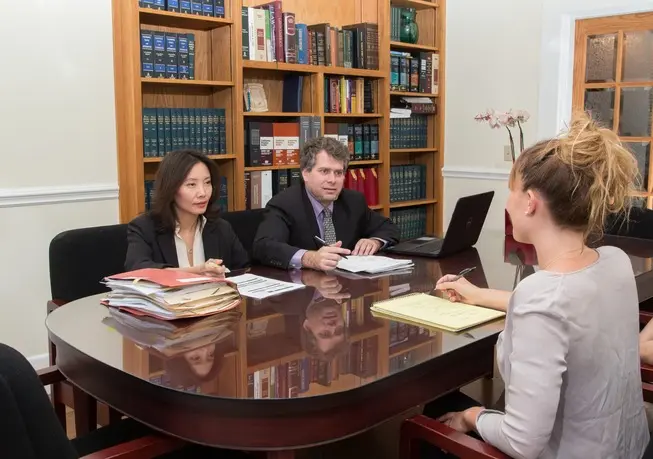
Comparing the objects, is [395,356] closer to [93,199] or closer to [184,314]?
[184,314]

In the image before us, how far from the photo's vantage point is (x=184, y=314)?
1787 mm

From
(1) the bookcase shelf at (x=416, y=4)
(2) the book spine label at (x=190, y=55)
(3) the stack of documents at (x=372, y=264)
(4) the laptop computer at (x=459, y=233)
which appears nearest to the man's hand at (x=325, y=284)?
(3) the stack of documents at (x=372, y=264)

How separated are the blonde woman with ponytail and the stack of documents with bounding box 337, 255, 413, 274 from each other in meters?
1.06

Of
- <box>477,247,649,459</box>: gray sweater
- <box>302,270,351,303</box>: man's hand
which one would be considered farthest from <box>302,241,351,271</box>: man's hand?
<box>477,247,649,459</box>: gray sweater

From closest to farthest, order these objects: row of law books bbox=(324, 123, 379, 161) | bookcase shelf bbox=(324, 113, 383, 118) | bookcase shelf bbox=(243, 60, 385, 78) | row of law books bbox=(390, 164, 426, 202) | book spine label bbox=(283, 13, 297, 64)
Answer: bookcase shelf bbox=(243, 60, 385, 78) → book spine label bbox=(283, 13, 297, 64) → bookcase shelf bbox=(324, 113, 383, 118) → row of law books bbox=(324, 123, 379, 161) → row of law books bbox=(390, 164, 426, 202)

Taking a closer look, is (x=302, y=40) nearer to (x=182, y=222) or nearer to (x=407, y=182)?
(x=407, y=182)

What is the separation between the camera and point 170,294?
5.96 ft

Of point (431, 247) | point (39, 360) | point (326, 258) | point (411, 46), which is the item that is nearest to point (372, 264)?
point (326, 258)

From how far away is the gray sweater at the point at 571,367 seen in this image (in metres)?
1.22

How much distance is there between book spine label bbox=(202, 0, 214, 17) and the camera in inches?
147

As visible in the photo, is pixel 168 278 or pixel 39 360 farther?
pixel 39 360

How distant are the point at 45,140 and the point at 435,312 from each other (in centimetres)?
233

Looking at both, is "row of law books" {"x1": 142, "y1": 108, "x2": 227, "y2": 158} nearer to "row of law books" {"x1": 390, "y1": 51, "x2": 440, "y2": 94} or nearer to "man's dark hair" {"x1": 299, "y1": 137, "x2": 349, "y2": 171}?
"man's dark hair" {"x1": 299, "y1": 137, "x2": 349, "y2": 171}

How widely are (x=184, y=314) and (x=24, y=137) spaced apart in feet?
6.40
